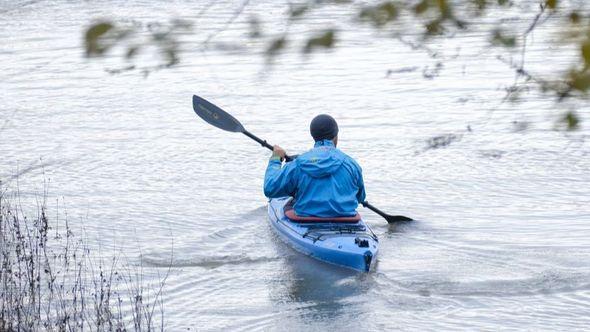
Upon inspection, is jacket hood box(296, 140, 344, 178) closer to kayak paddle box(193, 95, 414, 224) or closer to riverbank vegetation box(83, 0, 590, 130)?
kayak paddle box(193, 95, 414, 224)

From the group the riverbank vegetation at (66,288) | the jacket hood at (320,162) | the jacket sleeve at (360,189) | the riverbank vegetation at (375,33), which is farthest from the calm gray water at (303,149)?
the jacket hood at (320,162)

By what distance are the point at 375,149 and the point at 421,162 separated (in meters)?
1.11

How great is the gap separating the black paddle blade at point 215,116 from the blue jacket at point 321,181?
2139 millimetres

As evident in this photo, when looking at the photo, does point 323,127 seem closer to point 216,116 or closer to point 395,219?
point 395,219

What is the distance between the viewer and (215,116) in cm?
1209

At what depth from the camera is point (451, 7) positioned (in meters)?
3.23

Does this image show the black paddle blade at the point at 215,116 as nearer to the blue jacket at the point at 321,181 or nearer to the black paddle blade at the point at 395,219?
the black paddle blade at the point at 395,219

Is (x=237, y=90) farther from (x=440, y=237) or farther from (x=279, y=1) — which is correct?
(x=440, y=237)

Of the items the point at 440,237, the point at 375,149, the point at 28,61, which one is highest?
the point at 440,237

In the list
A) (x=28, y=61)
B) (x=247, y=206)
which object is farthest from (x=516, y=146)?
(x=28, y=61)

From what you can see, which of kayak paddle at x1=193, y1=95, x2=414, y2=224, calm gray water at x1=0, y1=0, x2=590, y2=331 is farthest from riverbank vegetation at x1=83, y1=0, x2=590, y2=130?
kayak paddle at x1=193, y1=95, x2=414, y2=224

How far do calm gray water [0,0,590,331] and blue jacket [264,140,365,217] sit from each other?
59 centimetres

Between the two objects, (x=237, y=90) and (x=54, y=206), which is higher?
(x=54, y=206)

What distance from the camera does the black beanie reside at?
953 centimetres
